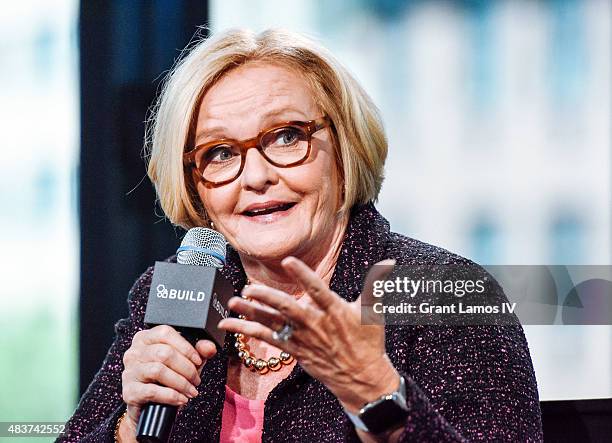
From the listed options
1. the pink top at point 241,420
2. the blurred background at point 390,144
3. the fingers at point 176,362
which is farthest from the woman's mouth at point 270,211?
the blurred background at point 390,144

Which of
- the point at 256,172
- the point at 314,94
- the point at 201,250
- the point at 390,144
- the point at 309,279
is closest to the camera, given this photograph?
the point at 309,279

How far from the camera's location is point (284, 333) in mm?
1013

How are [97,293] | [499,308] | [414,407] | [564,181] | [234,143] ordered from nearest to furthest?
[414,407] → [499,308] → [234,143] → [97,293] → [564,181]

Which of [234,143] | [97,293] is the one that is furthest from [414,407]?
[97,293]

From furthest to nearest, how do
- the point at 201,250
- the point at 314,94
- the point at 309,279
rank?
the point at 314,94 < the point at 201,250 < the point at 309,279

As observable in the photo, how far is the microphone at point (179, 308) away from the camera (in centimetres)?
113

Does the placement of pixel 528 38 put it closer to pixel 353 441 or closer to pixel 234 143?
pixel 234 143

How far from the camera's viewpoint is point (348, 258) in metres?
1.58

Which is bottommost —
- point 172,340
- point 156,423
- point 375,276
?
point 156,423

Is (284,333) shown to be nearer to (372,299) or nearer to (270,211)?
(372,299)

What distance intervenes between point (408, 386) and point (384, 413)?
0.05 metres

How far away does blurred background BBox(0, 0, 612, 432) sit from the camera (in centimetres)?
229

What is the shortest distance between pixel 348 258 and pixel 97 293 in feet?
3.21

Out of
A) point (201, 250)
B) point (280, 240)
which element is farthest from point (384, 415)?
point (280, 240)
